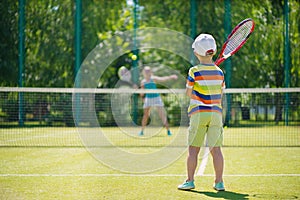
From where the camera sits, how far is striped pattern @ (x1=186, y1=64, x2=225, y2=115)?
5824 millimetres

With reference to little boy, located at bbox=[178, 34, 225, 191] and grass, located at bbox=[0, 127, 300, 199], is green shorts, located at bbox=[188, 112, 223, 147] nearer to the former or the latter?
little boy, located at bbox=[178, 34, 225, 191]

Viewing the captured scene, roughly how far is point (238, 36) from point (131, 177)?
2.22 m

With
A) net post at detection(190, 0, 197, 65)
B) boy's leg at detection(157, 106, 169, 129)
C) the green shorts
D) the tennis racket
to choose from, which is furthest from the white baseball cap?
net post at detection(190, 0, 197, 65)

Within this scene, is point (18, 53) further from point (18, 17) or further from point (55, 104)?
point (55, 104)

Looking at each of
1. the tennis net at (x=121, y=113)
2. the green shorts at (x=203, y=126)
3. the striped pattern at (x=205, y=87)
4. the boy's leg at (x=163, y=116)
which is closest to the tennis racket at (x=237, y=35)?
the striped pattern at (x=205, y=87)

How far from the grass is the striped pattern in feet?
2.86

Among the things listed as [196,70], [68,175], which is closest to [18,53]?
[68,175]

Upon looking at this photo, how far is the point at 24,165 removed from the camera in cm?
771

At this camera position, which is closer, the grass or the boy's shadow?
the boy's shadow

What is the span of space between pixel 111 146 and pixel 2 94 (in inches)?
217

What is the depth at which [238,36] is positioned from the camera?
704cm

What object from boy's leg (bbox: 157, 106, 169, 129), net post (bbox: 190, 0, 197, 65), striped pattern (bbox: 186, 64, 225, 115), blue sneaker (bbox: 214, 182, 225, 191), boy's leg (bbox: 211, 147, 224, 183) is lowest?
blue sneaker (bbox: 214, 182, 225, 191)

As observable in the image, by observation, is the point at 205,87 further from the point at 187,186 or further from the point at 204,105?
the point at 187,186

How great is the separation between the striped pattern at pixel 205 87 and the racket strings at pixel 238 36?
1193 mm
